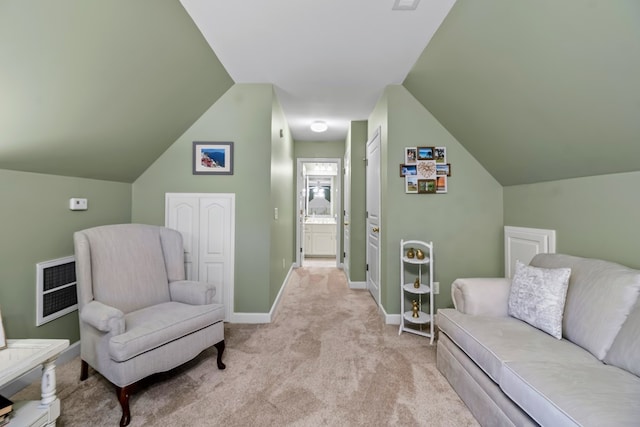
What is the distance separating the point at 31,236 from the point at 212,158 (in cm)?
149

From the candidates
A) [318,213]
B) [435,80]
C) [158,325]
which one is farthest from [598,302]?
[318,213]

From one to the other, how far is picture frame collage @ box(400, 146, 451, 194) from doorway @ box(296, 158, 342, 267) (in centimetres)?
229

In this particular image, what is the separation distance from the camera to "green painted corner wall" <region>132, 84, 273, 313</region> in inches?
111

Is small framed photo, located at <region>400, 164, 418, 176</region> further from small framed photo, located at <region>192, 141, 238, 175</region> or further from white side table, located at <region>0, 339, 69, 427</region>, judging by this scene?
white side table, located at <region>0, 339, 69, 427</region>

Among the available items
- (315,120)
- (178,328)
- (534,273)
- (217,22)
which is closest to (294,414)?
(178,328)

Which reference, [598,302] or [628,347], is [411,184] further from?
[628,347]

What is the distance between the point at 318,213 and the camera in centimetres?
700

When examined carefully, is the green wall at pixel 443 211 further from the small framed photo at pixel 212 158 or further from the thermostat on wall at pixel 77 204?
the thermostat on wall at pixel 77 204

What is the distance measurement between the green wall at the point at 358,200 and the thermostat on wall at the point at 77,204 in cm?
311

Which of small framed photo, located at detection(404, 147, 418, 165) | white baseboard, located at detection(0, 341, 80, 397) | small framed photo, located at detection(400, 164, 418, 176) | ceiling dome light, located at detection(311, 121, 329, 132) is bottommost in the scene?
white baseboard, located at detection(0, 341, 80, 397)

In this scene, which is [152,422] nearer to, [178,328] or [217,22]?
[178,328]

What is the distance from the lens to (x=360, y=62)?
246 cm

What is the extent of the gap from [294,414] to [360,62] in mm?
2737

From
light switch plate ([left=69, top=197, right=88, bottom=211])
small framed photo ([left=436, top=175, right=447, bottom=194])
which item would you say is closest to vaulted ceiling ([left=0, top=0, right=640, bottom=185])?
light switch plate ([left=69, top=197, right=88, bottom=211])
